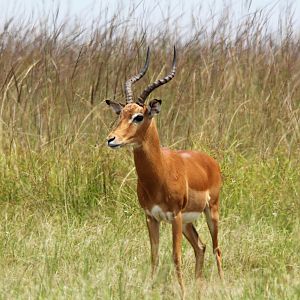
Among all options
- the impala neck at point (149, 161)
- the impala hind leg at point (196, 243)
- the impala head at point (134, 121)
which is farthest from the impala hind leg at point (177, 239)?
the impala head at point (134, 121)

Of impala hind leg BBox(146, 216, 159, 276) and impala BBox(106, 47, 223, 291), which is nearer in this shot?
impala BBox(106, 47, 223, 291)

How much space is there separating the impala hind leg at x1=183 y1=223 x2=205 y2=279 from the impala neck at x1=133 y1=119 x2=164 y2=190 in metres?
0.70

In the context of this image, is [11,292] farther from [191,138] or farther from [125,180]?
[191,138]

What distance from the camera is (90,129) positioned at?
856 cm

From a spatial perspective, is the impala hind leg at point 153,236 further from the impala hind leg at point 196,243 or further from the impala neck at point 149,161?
the impala hind leg at point 196,243

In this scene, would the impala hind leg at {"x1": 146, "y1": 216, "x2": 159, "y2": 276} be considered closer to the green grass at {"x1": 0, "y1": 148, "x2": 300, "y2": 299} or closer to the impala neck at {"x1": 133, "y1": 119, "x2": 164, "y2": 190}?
the green grass at {"x1": 0, "y1": 148, "x2": 300, "y2": 299}

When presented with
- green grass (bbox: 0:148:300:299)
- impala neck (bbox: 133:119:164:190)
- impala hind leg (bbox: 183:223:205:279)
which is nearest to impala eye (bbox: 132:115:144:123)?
impala neck (bbox: 133:119:164:190)

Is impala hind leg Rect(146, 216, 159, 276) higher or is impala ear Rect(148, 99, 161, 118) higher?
impala ear Rect(148, 99, 161, 118)

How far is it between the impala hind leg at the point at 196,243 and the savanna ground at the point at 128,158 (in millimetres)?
86

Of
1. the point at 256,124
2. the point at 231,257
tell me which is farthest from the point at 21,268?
the point at 256,124

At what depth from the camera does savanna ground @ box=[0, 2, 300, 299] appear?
5602 mm

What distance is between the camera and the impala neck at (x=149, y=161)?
18.8ft

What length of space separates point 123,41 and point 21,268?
419 cm

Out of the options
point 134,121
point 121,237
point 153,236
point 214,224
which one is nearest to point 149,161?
point 134,121
